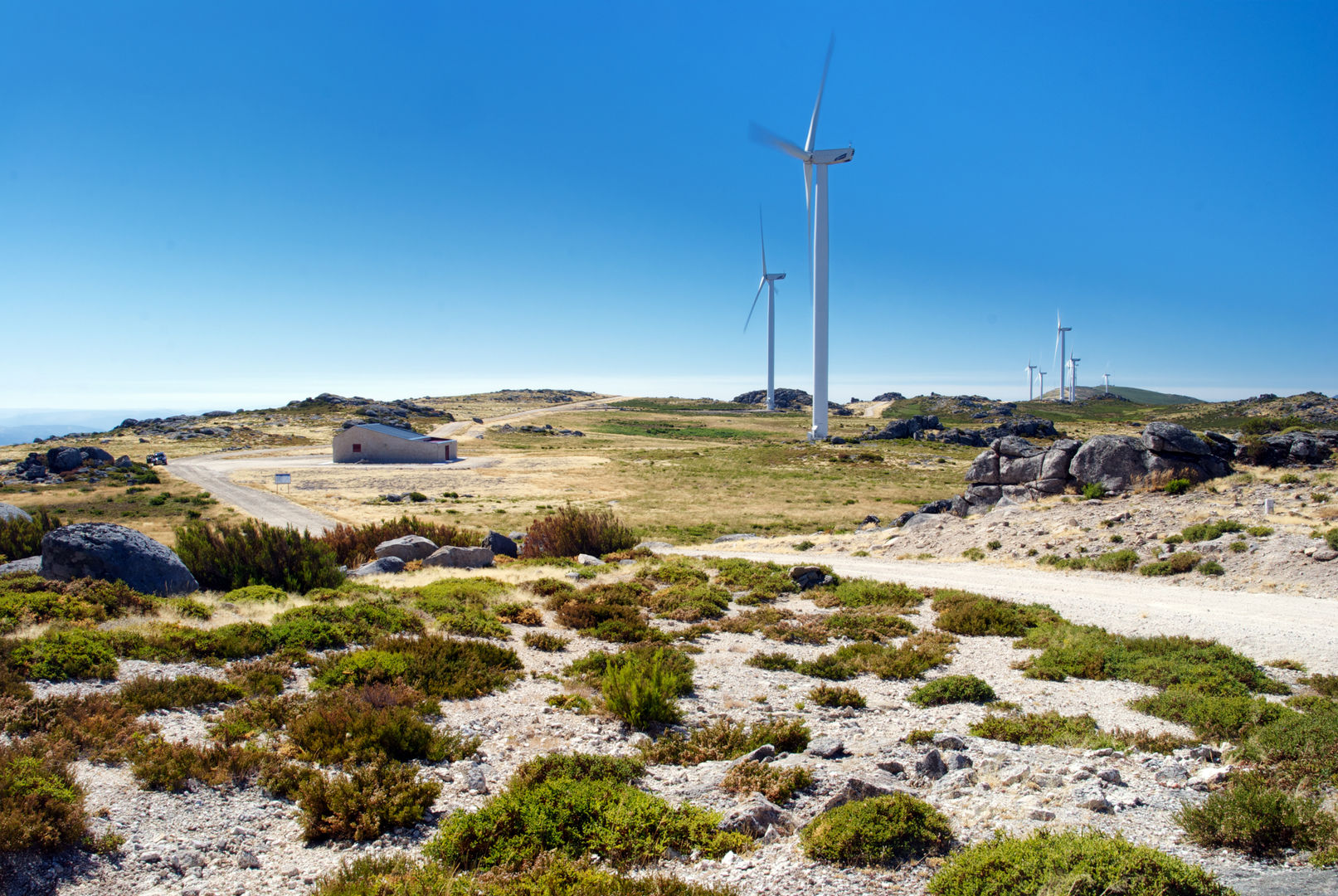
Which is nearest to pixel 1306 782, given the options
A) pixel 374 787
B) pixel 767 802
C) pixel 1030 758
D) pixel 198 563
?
pixel 1030 758

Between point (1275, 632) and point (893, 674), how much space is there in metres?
9.99

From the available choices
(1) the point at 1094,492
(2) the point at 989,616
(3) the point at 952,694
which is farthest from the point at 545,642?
(1) the point at 1094,492

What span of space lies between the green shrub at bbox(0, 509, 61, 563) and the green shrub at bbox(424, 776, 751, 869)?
23.7 meters

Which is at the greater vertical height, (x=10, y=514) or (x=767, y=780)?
(x=10, y=514)

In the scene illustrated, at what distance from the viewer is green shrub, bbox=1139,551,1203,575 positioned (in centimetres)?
2308

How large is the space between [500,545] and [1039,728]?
24.4 m

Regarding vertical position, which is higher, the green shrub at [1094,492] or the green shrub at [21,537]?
the green shrub at [1094,492]

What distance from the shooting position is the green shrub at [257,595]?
1748cm

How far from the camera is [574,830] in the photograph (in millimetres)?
7051

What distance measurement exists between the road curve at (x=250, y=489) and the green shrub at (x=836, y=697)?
2737 cm

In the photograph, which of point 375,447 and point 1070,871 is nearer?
point 1070,871

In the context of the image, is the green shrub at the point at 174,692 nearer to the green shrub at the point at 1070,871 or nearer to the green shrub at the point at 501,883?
the green shrub at the point at 501,883

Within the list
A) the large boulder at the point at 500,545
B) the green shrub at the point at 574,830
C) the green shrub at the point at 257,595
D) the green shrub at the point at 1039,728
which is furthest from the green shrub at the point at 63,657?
the large boulder at the point at 500,545

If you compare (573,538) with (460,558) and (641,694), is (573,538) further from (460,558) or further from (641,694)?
(641,694)
